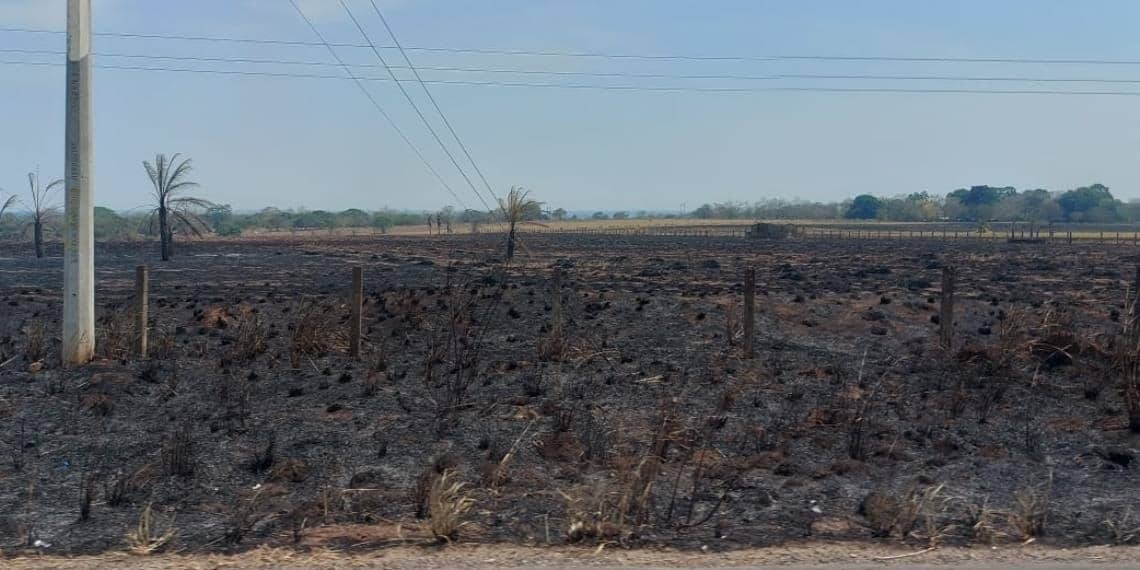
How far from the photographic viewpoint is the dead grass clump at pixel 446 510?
322 inches

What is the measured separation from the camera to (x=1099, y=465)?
10641mm

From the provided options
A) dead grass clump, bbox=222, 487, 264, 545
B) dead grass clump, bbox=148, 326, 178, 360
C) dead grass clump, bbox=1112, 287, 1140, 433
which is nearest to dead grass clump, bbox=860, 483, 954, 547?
dead grass clump, bbox=1112, 287, 1140, 433

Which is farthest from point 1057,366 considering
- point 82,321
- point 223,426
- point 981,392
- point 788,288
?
point 788,288

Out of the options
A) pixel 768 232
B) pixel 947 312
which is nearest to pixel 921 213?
pixel 768 232

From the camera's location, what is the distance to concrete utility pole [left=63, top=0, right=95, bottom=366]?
1491 centimetres

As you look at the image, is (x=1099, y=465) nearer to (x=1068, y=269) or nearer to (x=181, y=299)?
(x=181, y=299)

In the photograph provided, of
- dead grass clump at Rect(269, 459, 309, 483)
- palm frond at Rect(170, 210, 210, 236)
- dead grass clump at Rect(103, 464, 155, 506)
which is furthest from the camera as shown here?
palm frond at Rect(170, 210, 210, 236)

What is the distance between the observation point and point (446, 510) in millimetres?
8258

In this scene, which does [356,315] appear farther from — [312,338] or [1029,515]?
[1029,515]

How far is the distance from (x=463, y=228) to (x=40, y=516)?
403ft

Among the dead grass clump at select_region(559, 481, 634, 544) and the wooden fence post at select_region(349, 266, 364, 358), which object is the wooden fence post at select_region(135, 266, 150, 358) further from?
the dead grass clump at select_region(559, 481, 634, 544)

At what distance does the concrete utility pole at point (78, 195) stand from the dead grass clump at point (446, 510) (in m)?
8.34

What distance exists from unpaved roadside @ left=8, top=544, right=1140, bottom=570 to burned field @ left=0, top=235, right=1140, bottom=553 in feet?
0.92

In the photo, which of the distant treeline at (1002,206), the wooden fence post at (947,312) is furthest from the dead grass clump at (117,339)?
the distant treeline at (1002,206)
